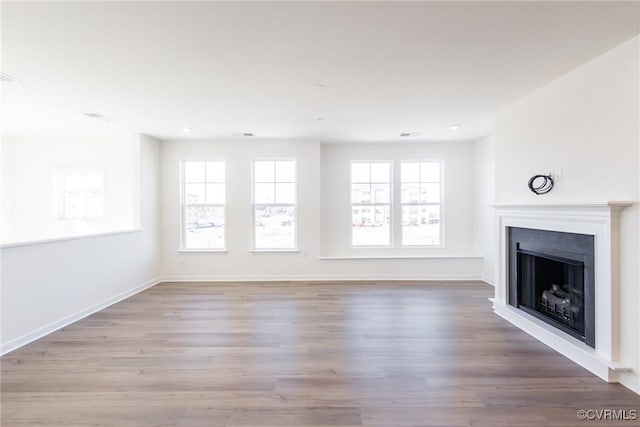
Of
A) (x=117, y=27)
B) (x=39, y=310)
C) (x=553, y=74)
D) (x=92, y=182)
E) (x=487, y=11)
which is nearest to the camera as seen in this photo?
(x=487, y=11)

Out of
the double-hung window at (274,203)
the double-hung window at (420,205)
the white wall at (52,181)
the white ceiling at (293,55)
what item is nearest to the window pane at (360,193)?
the double-hung window at (420,205)

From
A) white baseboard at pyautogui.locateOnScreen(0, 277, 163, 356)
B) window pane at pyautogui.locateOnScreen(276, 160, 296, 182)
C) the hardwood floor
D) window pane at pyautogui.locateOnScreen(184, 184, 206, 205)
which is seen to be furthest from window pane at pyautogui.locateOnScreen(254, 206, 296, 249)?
white baseboard at pyautogui.locateOnScreen(0, 277, 163, 356)

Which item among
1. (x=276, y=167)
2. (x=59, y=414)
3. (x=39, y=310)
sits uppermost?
(x=276, y=167)

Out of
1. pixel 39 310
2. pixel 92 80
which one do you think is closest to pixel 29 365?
pixel 39 310

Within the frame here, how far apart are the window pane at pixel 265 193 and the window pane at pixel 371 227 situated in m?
1.63

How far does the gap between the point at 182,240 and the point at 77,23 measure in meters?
4.14

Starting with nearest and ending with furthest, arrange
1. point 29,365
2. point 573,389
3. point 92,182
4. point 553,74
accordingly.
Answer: point 573,389, point 29,365, point 553,74, point 92,182

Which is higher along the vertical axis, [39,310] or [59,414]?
[39,310]

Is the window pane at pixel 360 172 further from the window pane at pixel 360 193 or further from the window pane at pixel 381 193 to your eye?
the window pane at pixel 381 193

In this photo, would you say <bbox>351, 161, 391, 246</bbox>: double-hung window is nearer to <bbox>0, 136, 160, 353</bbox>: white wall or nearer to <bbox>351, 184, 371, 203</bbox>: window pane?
<bbox>351, 184, 371, 203</bbox>: window pane

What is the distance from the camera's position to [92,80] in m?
2.87

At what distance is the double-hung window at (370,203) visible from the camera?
5.83 m

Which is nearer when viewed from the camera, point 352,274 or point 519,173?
point 519,173

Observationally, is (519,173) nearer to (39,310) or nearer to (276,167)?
(276,167)
